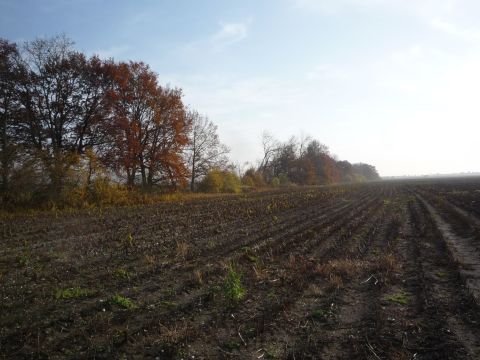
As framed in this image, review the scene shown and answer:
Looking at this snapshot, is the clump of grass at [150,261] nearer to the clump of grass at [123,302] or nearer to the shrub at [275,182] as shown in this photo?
the clump of grass at [123,302]

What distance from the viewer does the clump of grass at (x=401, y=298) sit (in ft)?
21.5

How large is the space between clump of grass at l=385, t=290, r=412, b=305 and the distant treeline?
21145 millimetres

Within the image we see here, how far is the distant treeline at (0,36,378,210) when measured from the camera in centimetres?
2239

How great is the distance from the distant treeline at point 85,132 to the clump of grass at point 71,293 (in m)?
16.6

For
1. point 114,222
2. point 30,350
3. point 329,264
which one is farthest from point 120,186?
point 30,350

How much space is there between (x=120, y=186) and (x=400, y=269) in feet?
75.5

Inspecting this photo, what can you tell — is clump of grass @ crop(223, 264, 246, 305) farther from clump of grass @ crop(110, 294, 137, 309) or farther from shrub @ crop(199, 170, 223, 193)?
shrub @ crop(199, 170, 223, 193)

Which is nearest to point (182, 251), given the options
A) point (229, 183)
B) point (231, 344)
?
point (231, 344)

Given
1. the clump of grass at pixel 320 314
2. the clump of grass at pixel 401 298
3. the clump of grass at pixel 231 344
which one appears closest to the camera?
the clump of grass at pixel 231 344

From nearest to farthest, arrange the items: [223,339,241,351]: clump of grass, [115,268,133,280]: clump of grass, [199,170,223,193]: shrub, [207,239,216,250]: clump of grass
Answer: [223,339,241,351]: clump of grass
[115,268,133,280]: clump of grass
[207,239,216,250]: clump of grass
[199,170,223,193]: shrub

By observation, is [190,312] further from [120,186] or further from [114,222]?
[120,186]

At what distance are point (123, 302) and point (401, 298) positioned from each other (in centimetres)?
510

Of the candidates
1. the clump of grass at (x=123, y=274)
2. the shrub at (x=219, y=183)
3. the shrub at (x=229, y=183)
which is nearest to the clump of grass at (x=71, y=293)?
the clump of grass at (x=123, y=274)

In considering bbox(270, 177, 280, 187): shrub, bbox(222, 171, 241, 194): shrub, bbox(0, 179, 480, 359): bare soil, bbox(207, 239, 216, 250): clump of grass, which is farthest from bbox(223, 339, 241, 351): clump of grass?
bbox(270, 177, 280, 187): shrub
